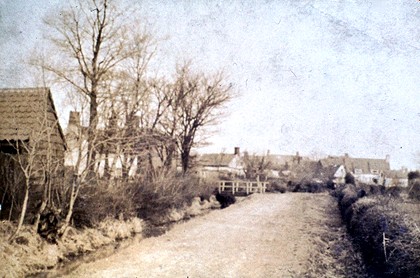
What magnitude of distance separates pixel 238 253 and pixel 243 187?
23.7m

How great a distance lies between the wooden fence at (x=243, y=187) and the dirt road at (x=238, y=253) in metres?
15.3

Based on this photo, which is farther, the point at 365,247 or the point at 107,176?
the point at 107,176

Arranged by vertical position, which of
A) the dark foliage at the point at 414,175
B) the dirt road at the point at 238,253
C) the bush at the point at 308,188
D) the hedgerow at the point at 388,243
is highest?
the dark foliage at the point at 414,175

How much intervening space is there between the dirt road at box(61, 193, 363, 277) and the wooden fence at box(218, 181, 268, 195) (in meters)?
15.3

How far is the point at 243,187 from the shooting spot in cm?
3384

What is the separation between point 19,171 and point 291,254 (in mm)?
9096

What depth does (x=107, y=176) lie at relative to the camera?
13828mm

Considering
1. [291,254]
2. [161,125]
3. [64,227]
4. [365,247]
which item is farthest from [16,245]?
[161,125]

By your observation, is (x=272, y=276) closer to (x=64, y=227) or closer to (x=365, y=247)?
(x=365, y=247)

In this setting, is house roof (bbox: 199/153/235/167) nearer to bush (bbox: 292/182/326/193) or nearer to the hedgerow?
bush (bbox: 292/182/326/193)

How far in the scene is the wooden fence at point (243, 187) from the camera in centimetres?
3199

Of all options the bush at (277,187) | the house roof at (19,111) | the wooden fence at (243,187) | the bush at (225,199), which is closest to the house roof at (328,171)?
the bush at (277,187)

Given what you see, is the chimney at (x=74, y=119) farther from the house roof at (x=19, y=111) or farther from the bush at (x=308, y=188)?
the bush at (x=308, y=188)

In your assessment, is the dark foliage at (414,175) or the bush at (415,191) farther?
the dark foliage at (414,175)
